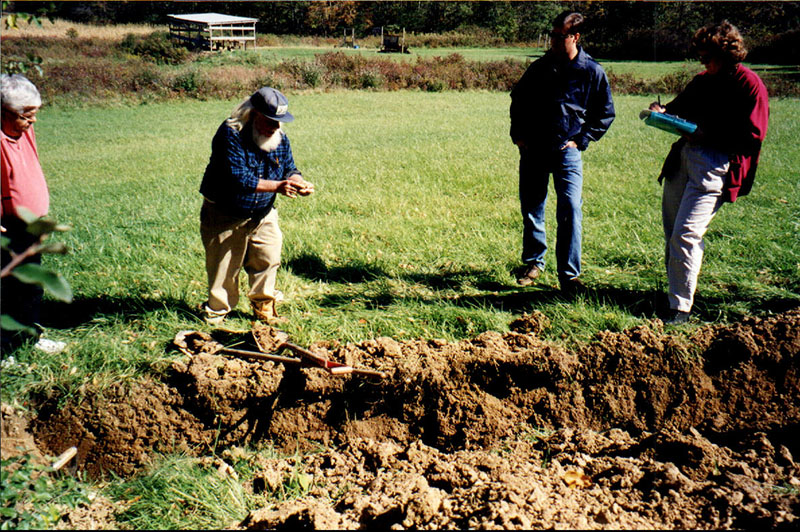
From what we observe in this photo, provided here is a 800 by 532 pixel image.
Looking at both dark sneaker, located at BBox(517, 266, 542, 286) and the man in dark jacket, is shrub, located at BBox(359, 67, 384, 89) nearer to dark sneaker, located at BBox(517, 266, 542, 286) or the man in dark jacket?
the man in dark jacket

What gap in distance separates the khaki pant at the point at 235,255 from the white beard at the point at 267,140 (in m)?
0.54

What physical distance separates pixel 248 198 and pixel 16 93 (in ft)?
4.78

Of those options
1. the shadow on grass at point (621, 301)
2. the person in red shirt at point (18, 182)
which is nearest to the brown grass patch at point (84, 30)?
the person in red shirt at point (18, 182)

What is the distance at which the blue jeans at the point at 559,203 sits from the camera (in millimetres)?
5047

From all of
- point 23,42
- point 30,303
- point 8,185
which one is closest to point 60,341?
point 30,303

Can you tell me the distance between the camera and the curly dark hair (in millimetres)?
4035

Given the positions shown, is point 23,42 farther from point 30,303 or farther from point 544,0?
point 544,0

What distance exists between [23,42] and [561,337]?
1452 inches

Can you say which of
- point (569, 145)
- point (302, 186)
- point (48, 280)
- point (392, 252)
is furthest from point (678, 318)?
point (48, 280)

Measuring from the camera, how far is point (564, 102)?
504cm

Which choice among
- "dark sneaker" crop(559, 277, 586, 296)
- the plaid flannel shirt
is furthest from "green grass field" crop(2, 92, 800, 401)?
the plaid flannel shirt

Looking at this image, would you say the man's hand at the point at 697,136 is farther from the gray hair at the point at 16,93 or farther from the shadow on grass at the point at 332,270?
the gray hair at the point at 16,93

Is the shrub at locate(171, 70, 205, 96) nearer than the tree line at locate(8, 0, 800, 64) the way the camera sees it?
Yes

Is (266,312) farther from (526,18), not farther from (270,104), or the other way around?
(526,18)
